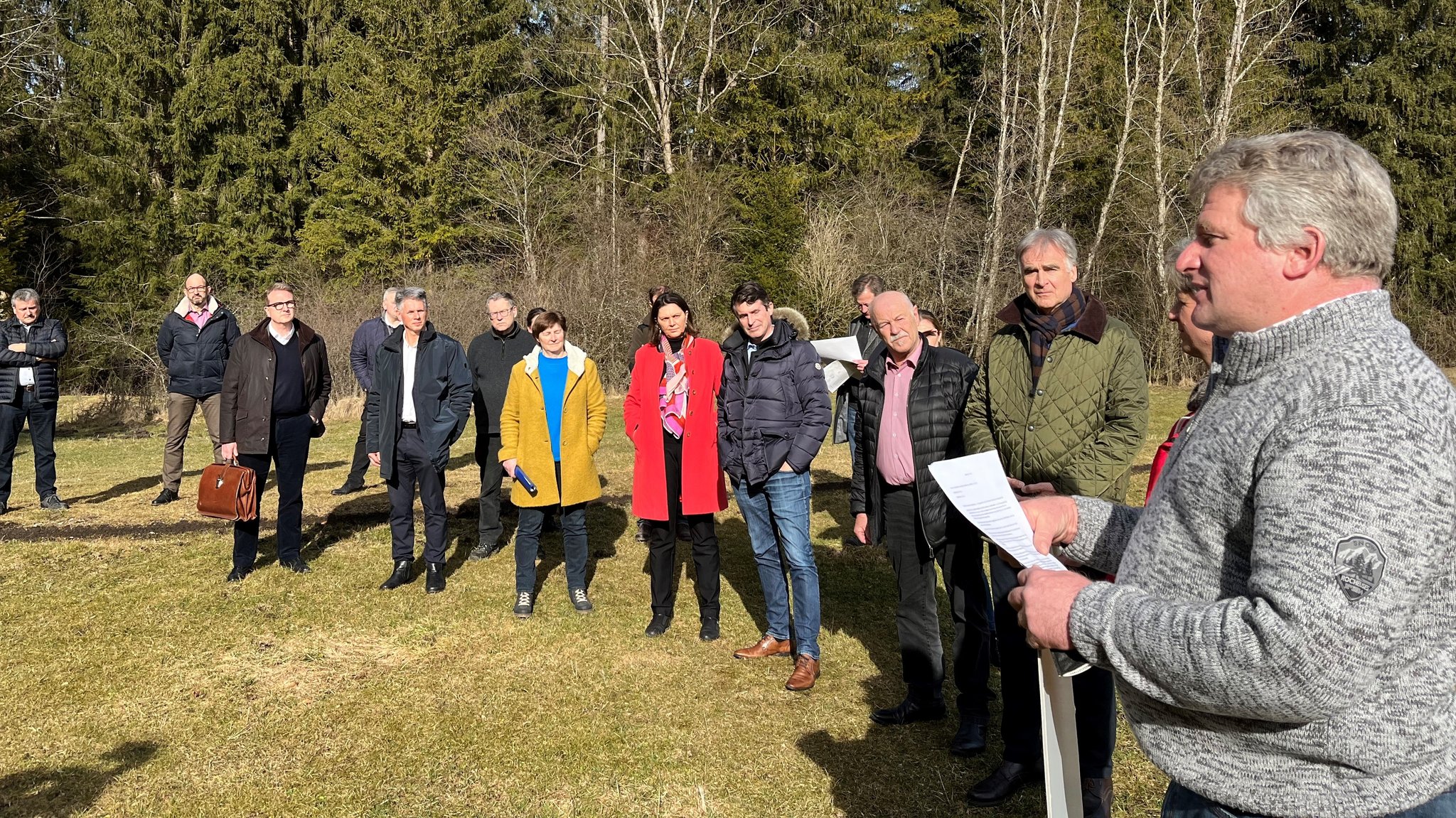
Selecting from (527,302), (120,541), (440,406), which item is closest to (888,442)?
(440,406)

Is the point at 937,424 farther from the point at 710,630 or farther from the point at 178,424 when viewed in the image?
the point at 178,424

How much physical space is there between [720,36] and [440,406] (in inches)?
998

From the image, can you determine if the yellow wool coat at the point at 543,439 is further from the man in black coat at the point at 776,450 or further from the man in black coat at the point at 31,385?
the man in black coat at the point at 31,385

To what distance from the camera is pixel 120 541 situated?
8.35 m

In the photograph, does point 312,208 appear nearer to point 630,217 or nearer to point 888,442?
point 630,217

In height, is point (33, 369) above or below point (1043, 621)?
above

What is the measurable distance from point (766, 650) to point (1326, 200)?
4654 mm

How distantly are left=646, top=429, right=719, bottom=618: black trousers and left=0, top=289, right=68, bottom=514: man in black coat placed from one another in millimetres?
6820

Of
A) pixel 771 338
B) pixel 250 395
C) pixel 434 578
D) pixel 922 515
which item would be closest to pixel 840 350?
pixel 771 338

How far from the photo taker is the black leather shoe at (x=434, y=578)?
7.01 metres

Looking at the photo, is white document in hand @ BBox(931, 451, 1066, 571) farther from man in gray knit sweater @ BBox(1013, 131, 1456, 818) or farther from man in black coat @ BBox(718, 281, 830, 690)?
man in black coat @ BBox(718, 281, 830, 690)

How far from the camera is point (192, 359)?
991 centimetres

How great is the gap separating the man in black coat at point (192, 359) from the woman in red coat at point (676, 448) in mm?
5849

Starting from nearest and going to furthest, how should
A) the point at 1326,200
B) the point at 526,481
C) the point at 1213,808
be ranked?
the point at 1326,200 → the point at 1213,808 → the point at 526,481
